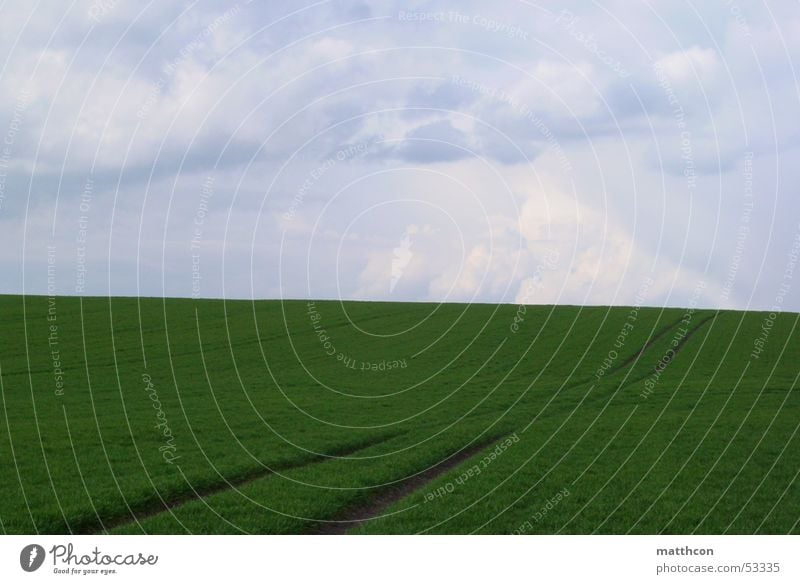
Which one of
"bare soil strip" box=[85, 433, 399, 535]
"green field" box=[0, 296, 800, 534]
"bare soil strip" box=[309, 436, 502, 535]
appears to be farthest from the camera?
"green field" box=[0, 296, 800, 534]

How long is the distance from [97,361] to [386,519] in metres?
41.1

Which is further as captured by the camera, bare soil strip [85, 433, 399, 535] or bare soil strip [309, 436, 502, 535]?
bare soil strip [309, 436, 502, 535]

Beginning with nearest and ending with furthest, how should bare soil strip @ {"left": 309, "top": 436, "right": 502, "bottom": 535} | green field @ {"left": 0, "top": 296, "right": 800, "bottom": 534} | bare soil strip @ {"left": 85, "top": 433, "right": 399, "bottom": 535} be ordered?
bare soil strip @ {"left": 85, "top": 433, "right": 399, "bottom": 535}, bare soil strip @ {"left": 309, "top": 436, "right": 502, "bottom": 535}, green field @ {"left": 0, "top": 296, "right": 800, "bottom": 534}

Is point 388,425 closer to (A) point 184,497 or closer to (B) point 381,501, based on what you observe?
(B) point 381,501

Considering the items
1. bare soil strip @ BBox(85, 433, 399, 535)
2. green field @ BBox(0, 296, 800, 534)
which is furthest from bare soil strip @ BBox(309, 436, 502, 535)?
bare soil strip @ BBox(85, 433, 399, 535)

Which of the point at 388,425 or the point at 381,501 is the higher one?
the point at 388,425

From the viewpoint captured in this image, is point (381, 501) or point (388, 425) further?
point (388, 425)

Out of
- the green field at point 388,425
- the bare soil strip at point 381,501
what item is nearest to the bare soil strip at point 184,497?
the green field at point 388,425

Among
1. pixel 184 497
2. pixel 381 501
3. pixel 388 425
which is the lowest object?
pixel 381 501

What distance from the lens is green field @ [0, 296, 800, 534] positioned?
21.9m

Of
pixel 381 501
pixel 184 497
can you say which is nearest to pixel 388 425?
pixel 381 501

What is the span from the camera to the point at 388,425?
3631 cm

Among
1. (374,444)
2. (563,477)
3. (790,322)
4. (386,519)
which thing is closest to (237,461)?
(374,444)

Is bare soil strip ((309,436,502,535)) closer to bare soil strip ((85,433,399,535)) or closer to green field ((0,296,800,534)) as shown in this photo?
green field ((0,296,800,534))
